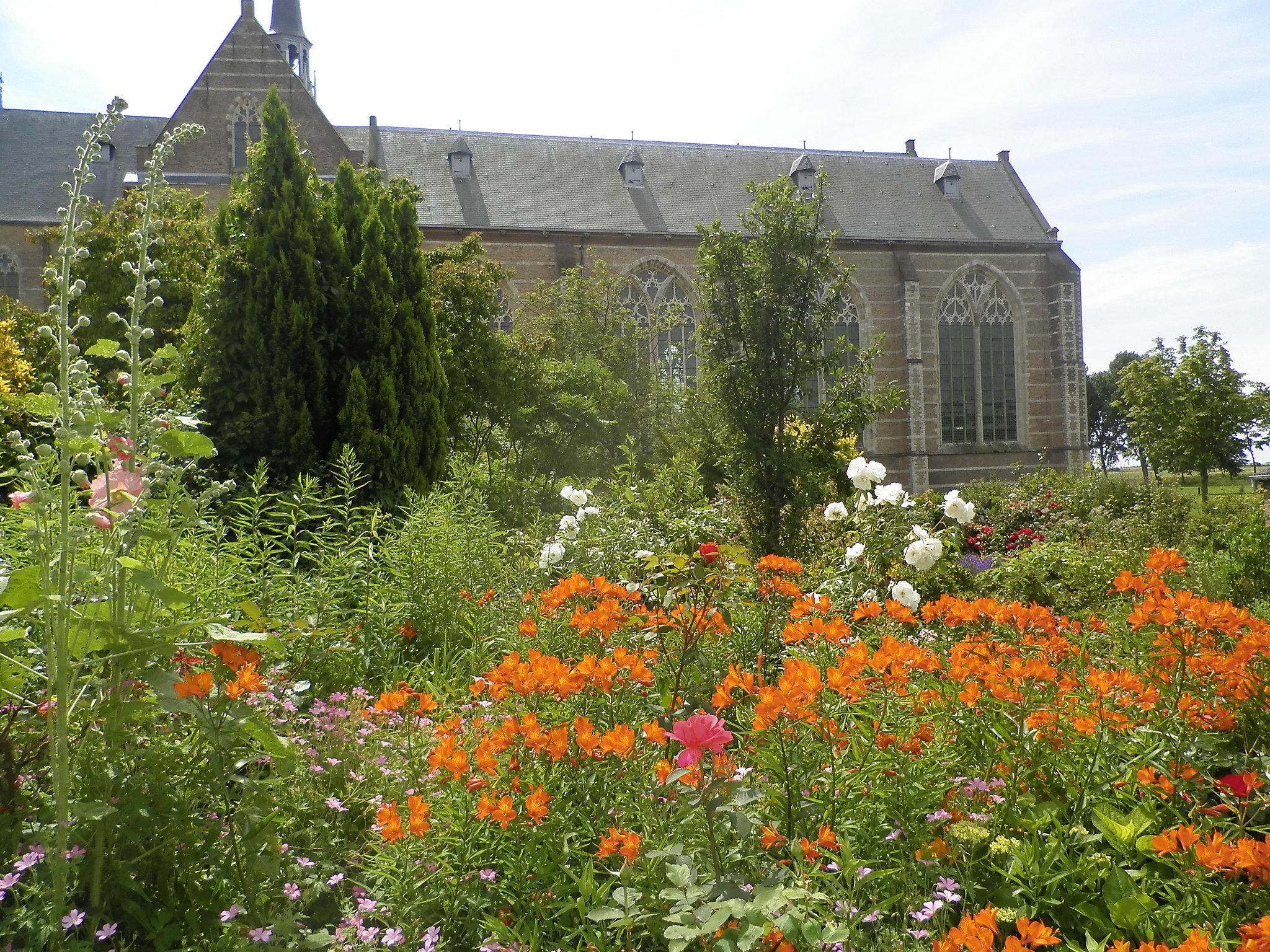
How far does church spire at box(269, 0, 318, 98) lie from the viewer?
26.2 meters

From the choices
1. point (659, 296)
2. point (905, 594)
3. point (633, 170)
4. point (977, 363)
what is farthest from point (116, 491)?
point (977, 363)

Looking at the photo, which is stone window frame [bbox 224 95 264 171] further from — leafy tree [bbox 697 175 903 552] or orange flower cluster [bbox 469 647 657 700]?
orange flower cluster [bbox 469 647 657 700]

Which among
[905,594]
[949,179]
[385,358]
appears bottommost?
[905,594]

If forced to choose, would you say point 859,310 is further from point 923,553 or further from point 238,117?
point 923,553

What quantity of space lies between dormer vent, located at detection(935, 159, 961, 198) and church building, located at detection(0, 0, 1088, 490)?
55 millimetres

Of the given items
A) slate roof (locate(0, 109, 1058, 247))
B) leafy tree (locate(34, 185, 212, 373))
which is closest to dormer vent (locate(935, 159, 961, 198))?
slate roof (locate(0, 109, 1058, 247))

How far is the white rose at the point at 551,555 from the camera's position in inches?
166

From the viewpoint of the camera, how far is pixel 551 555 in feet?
13.9

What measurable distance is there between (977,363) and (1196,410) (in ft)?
26.5

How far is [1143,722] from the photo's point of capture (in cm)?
200

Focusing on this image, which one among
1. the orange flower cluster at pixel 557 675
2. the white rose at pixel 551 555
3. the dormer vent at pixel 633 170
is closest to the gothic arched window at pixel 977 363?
the dormer vent at pixel 633 170

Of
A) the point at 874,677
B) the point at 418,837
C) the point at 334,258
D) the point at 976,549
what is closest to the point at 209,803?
the point at 418,837

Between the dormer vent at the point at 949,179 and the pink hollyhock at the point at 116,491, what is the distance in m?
27.7

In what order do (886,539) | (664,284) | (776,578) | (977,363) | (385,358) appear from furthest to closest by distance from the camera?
(977,363)
(664,284)
(385,358)
(886,539)
(776,578)
